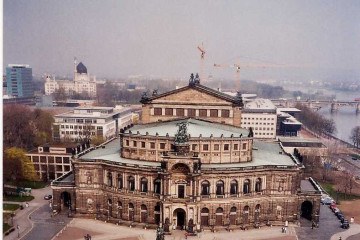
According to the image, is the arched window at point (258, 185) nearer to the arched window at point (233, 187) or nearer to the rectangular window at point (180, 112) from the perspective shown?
the arched window at point (233, 187)

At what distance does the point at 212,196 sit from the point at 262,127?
63145mm

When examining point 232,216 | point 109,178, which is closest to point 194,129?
point 232,216

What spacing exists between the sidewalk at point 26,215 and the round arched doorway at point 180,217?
16.6 m

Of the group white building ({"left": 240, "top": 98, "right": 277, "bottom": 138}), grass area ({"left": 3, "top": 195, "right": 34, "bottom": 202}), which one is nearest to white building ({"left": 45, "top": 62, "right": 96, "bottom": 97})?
white building ({"left": 240, "top": 98, "right": 277, "bottom": 138})

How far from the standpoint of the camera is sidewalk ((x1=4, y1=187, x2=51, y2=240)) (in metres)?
43.5

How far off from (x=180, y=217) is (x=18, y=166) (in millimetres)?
28411

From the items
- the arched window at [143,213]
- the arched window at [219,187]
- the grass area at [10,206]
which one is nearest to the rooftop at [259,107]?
the arched window at [219,187]

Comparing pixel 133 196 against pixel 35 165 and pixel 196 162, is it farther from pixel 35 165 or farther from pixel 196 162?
pixel 35 165

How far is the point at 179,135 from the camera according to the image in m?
43.3

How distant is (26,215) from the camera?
49250 millimetres

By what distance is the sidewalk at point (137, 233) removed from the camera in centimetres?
4353

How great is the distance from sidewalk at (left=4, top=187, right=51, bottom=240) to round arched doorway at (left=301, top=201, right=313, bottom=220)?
32.9 meters

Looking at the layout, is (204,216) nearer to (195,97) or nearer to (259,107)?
(195,97)

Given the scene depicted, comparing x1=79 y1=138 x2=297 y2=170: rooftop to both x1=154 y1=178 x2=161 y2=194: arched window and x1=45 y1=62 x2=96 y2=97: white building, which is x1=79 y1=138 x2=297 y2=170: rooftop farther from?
x1=45 y1=62 x2=96 y2=97: white building
